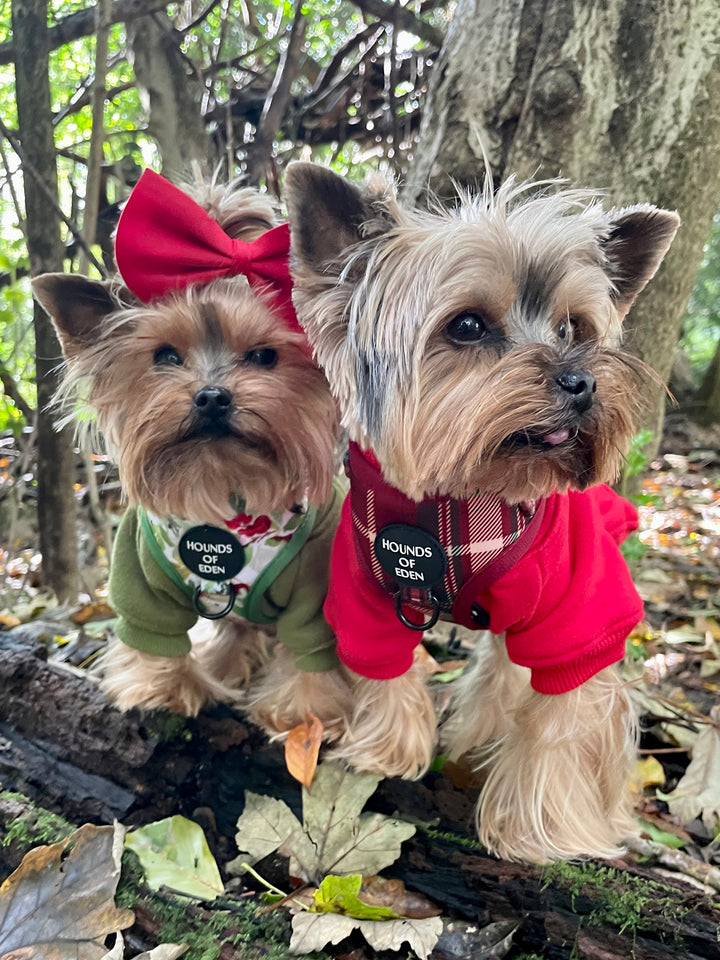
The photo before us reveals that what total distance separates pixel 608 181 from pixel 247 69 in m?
2.36

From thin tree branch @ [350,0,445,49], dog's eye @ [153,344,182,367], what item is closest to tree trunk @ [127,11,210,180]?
thin tree branch @ [350,0,445,49]

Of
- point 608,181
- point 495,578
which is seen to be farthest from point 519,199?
point 495,578

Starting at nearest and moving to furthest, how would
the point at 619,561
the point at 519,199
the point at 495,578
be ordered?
the point at 495,578
the point at 619,561
the point at 519,199

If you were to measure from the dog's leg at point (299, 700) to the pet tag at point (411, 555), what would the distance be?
0.62 metres

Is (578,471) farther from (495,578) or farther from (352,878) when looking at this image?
(352,878)

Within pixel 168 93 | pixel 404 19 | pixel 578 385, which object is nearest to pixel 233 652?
pixel 578 385

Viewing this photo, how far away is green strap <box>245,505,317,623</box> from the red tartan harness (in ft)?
1.19

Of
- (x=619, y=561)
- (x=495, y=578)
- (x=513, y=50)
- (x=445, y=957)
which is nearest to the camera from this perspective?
(x=445, y=957)

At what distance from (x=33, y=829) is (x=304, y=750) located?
736 mm

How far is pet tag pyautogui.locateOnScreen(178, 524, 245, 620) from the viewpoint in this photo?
244 centimetres

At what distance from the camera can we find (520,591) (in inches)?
81.7

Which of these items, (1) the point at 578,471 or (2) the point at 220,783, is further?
(2) the point at 220,783

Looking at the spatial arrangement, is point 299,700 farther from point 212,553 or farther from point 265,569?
point 212,553

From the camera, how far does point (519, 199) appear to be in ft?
8.07
